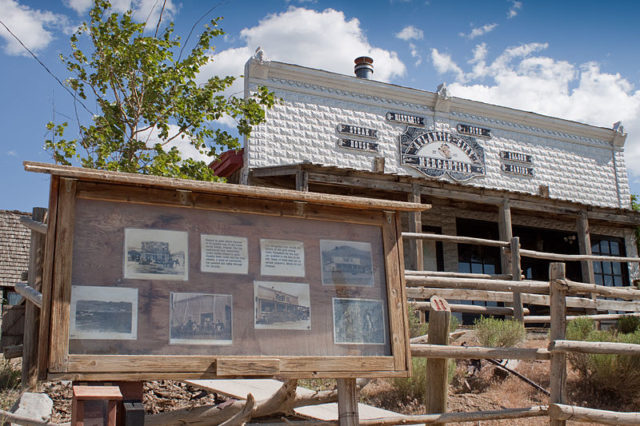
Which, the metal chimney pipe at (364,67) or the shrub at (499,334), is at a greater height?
the metal chimney pipe at (364,67)

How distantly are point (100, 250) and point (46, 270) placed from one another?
28 centimetres

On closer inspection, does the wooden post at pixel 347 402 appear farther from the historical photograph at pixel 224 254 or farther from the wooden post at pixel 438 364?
the wooden post at pixel 438 364

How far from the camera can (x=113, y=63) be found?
8445 mm

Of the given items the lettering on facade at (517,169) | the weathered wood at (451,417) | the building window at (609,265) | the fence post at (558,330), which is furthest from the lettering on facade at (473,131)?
the weathered wood at (451,417)

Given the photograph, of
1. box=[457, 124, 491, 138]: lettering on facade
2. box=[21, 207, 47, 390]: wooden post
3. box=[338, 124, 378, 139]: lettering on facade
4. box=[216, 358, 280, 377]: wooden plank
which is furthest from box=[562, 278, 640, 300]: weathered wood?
box=[457, 124, 491, 138]: lettering on facade

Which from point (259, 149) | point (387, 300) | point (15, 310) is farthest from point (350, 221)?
point (259, 149)

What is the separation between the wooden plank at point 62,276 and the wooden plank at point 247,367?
78 cm

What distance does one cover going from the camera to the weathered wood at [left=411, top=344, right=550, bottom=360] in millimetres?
4656

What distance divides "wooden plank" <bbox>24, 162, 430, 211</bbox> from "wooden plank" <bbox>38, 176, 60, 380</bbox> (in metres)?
0.12

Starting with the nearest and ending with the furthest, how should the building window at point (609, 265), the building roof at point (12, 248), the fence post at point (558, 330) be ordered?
1. the fence post at point (558, 330)
2. the building window at point (609, 265)
3. the building roof at point (12, 248)

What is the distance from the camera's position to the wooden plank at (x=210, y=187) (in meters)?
3.23

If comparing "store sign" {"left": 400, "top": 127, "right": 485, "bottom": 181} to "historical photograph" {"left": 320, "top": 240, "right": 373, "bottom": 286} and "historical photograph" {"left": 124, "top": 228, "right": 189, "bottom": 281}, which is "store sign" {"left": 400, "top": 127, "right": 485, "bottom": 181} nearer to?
"historical photograph" {"left": 320, "top": 240, "right": 373, "bottom": 286}

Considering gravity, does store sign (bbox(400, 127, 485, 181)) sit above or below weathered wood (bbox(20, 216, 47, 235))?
above

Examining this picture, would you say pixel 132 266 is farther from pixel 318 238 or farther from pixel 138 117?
pixel 138 117
